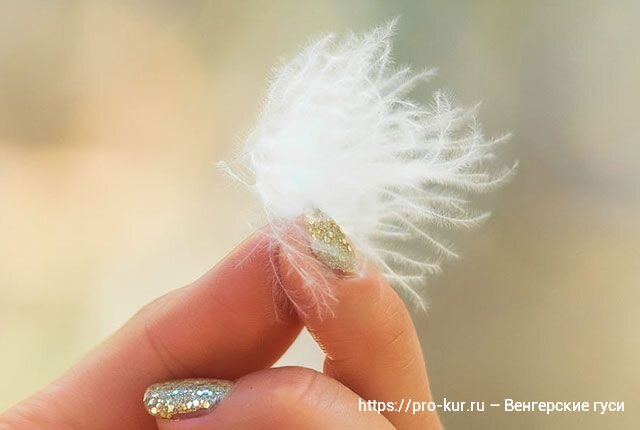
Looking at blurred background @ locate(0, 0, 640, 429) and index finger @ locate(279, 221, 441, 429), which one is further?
blurred background @ locate(0, 0, 640, 429)

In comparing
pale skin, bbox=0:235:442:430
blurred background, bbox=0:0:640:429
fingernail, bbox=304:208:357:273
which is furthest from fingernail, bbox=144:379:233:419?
blurred background, bbox=0:0:640:429

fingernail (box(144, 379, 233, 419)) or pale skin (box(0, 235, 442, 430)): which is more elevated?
pale skin (box(0, 235, 442, 430))

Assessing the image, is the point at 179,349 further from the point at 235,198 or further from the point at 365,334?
the point at 235,198

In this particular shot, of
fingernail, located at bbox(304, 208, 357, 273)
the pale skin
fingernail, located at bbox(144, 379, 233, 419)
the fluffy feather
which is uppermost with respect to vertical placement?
the fluffy feather

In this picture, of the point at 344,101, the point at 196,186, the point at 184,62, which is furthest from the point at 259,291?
the point at 184,62

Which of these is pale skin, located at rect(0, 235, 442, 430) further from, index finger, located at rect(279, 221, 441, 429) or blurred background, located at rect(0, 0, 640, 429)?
blurred background, located at rect(0, 0, 640, 429)

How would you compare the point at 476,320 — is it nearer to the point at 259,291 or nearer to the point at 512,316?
the point at 512,316
